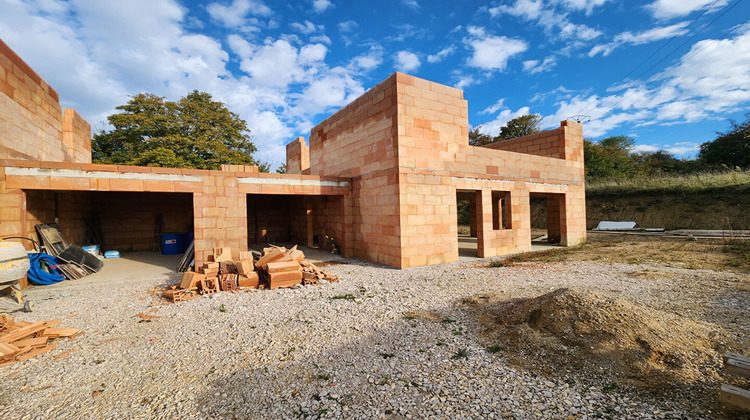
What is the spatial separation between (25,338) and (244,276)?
3.42 metres

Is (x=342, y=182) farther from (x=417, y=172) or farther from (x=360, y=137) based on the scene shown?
(x=417, y=172)

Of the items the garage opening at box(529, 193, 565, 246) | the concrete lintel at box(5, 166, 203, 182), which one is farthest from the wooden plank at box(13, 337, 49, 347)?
the garage opening at box(529, 193, 565, 246)

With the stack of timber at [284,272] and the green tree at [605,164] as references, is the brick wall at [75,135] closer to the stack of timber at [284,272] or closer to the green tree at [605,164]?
the stack of timber at [284,272]

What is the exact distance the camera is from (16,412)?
9.27 ft

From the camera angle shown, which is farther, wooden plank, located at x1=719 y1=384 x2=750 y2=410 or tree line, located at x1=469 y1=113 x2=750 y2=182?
tree line, located at x1=469 y1=113 x2=750 y2=182

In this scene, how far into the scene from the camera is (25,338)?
4.12 m

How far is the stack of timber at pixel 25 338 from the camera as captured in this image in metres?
3.75

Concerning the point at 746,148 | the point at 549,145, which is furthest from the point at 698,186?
the point at 549,145

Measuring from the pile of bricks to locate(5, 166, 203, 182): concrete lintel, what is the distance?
246 centimetres

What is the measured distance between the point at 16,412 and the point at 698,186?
89.4ft

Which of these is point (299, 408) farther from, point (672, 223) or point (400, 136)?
point (672, 223)

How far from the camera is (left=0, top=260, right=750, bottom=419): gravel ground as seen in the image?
9.14 ft

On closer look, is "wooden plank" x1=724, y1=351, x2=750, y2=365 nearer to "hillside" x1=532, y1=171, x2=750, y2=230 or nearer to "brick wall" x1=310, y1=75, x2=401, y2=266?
"brick wall" x1=310, y1=75, x2=401, y2=266

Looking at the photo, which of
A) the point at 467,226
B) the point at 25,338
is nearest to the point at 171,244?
the point at 25,338
